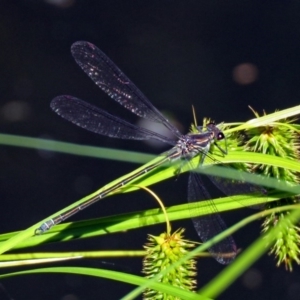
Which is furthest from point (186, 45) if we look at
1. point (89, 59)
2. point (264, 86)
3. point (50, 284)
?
point (89, 59)

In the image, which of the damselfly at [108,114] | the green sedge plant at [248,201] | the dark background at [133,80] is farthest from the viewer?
the dark background at [133,80]

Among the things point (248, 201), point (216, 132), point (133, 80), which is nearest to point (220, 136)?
point (216, 132)

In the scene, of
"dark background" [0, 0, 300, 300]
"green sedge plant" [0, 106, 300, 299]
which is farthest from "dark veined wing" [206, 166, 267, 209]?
"dark background" [0, 0, 300, 300]

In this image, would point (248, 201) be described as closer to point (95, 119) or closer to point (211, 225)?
point (211, 225)

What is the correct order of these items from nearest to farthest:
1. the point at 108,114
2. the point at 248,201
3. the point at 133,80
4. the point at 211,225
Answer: the point at 248,201 → the point at 211,225 → the point at 108,114 → the point at 133,80


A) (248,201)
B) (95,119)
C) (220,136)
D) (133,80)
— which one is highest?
(133,80)

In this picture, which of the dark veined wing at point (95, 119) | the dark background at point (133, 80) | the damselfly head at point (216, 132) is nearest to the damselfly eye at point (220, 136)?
the damselfly head at point (216, 132)

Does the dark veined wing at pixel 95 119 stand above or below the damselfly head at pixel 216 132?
above

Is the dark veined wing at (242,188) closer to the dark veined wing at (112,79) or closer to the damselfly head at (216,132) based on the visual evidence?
the damselfly head at (216,132)
